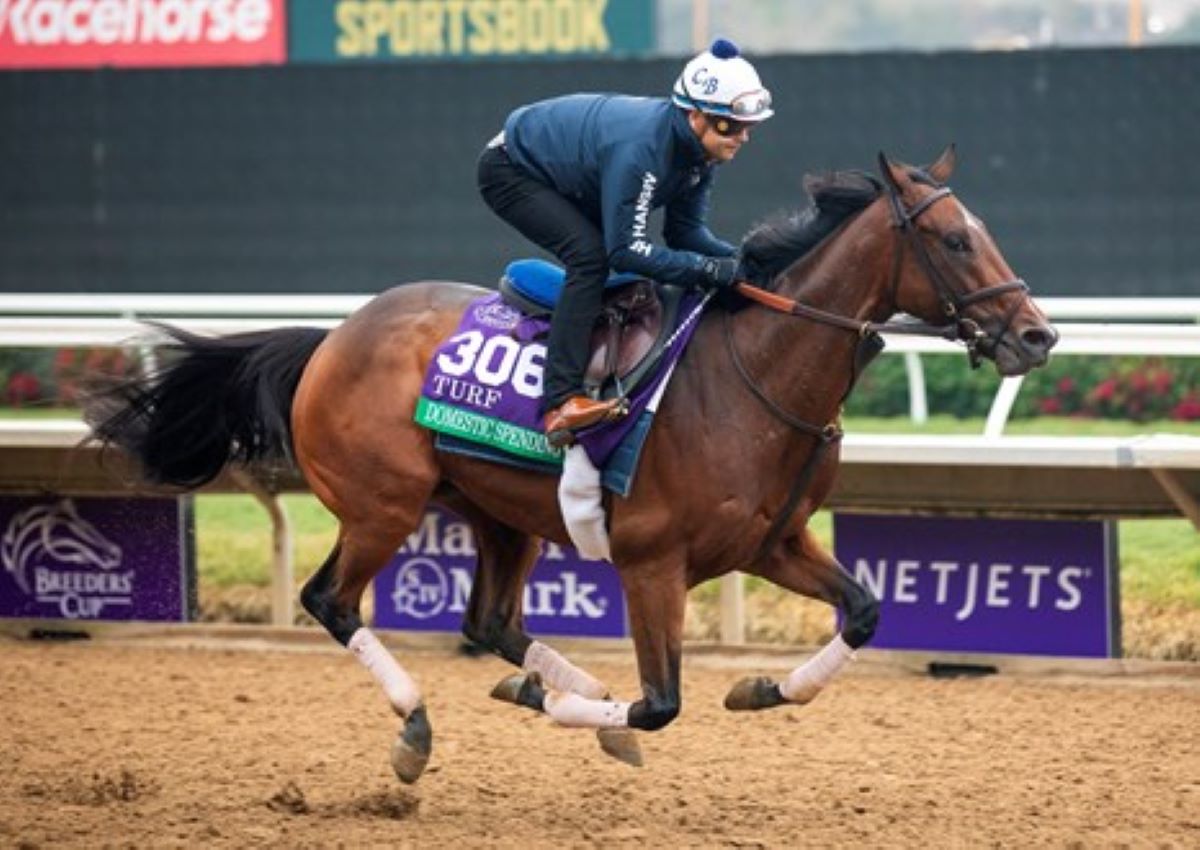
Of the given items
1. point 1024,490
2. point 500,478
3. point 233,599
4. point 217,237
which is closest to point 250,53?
point 217,237

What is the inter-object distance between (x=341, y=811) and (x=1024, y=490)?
10.4ft

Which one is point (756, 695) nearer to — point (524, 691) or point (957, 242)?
point (524, 691)

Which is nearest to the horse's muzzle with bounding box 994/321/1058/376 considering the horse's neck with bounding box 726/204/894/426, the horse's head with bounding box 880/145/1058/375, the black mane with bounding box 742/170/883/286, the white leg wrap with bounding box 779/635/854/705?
the horse's head with bounding box 880/145/1058/375

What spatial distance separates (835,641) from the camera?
655 centimetres

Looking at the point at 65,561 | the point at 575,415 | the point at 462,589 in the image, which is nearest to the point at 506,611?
the point at 575,415

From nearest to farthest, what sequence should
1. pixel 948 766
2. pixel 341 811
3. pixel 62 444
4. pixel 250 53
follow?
pixel 341 811, pixel 948 766, pixel 62 444, pixel 250 53

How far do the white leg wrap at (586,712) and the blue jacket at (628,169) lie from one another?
1.18 metres

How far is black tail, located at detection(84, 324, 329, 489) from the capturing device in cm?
722

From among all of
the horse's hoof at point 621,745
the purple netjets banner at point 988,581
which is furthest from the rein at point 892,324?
the purple netjets banner at point 988,581

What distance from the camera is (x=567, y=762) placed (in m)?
7.25

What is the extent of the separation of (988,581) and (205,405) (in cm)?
296

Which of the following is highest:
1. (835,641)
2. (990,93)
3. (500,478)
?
(990,93)

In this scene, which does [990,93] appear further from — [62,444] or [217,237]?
[62,444]

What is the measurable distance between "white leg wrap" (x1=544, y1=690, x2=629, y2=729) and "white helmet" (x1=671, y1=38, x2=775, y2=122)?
163 cm
